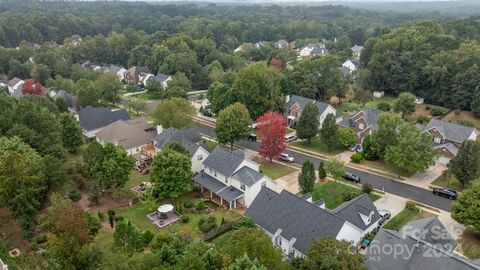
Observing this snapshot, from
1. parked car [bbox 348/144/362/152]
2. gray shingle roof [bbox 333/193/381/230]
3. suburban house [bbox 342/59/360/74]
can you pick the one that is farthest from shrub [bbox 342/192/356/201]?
suburban house [bbox 342/59/360/74]

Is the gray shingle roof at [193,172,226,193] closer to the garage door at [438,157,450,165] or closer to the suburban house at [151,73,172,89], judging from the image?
the garage door at [438,157,450,165]

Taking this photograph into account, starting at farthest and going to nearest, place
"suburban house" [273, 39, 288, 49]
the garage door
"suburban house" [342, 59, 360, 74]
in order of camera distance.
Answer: "suburban house" [273, 39, 288, 49] → "suburban house" [342, 59, 360, 74] → the garage door

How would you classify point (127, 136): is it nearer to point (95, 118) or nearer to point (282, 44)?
point (95, 118)

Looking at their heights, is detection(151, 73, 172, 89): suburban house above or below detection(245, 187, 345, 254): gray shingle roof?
below

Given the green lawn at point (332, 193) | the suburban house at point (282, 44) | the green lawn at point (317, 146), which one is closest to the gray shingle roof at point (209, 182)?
the green lawn at point (332, 193)

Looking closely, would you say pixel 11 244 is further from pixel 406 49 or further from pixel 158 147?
pixel 406 49

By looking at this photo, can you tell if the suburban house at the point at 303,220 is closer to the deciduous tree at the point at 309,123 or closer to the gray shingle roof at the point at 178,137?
the gray shingle roof at the point at 178,137

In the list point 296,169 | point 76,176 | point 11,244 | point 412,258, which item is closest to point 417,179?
point 296,169
